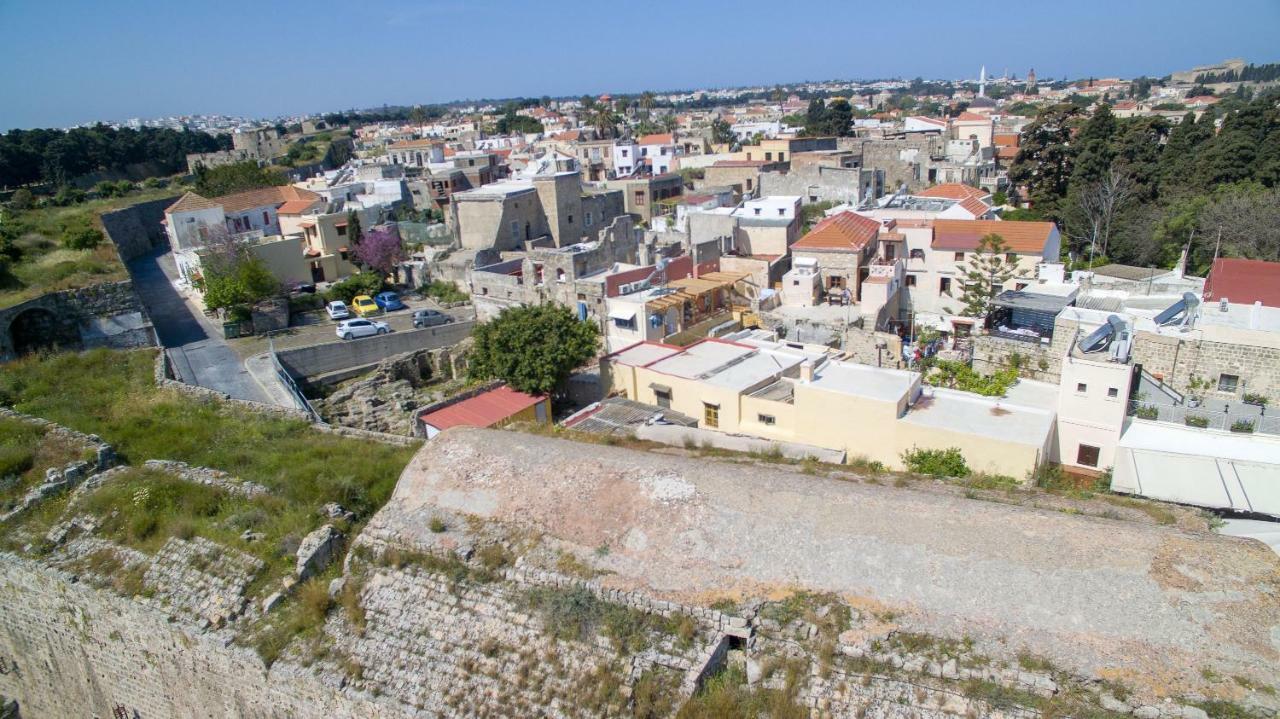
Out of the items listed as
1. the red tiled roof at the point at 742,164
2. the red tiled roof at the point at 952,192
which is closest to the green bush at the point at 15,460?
the red tiled roof at the point at 952,192

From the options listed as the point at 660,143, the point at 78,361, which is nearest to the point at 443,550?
the point at 78,361

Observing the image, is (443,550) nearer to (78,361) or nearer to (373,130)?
(78,361)

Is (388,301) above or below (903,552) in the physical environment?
below

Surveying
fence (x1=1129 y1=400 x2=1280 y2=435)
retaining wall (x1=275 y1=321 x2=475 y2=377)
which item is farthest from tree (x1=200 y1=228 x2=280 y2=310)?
fence (x1=1129 y1=400 x2=1280 y2=435)

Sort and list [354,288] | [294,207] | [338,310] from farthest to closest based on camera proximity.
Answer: [294,207], [354,288], [338,310]

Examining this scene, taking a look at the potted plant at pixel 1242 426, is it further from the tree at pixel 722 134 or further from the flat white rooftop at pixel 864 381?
the tree at pixel 722 134

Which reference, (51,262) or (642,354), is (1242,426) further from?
(51,262)

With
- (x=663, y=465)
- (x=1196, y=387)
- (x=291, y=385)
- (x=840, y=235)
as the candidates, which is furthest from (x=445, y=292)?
(x=1196, y=387)
